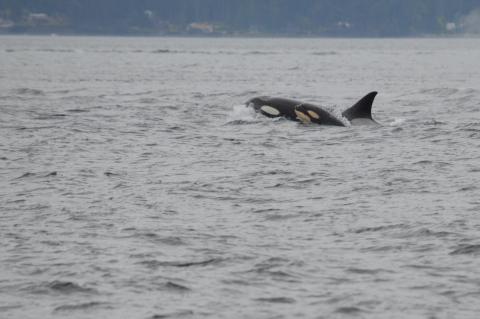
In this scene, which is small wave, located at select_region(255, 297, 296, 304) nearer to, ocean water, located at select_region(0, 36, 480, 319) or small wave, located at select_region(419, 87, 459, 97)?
ocean water, located at select_region(0, 36, 480, 319)

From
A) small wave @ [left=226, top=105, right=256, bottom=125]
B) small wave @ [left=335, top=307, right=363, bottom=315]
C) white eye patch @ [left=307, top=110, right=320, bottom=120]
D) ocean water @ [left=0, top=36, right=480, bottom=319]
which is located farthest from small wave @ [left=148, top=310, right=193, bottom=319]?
small wave @ [left=226, top=105, right=256, bottom=125]

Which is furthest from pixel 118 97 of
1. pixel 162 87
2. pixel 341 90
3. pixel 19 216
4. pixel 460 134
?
pixel 19 216

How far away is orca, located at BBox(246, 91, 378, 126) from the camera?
25188 millimetres

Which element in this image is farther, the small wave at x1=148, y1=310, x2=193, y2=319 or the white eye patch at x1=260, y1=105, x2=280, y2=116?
the white eye patch at x1=260, y1=105, x2=280, y2=116

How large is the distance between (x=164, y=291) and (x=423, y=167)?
8761 mm

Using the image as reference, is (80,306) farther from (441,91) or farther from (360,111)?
(441,91)

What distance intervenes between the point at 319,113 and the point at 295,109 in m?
0.69

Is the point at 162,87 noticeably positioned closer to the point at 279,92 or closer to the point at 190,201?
the point at 279,92

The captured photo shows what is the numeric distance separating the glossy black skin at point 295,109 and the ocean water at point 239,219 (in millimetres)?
525

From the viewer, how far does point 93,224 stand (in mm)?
13211

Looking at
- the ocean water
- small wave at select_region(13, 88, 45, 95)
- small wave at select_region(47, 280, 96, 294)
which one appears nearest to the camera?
the ocean water

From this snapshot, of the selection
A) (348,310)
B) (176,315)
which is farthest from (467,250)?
(176,315)

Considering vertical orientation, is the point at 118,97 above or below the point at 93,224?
above

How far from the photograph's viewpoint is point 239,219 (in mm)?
13531
